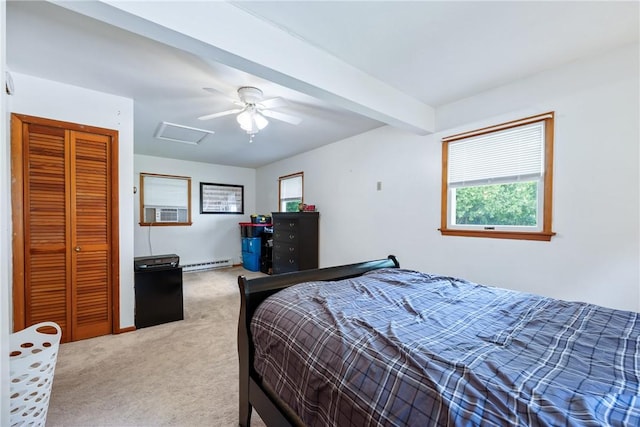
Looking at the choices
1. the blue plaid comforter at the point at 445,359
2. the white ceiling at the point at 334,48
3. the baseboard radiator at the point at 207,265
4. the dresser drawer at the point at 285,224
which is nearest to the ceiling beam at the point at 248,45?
the white ceiling at the point at 334,48

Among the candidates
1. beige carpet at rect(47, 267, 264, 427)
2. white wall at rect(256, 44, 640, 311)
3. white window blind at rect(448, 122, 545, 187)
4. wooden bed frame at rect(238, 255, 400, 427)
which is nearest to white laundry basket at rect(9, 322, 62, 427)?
beige carpet at rect(47, 267, 264, 427)

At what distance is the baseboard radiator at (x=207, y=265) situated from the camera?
5641 mm

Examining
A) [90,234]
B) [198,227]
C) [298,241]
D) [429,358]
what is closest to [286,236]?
[298,241]

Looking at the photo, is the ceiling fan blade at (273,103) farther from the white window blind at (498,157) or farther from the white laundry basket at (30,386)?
the white laundry basket at (30,386)

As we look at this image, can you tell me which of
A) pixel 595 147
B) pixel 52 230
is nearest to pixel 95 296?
pixel 52 230

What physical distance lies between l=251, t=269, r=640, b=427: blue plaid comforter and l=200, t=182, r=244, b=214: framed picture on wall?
200 inches

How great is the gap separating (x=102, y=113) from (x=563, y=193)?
14.1 ft

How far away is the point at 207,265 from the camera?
5926mm

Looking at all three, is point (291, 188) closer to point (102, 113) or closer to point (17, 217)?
point (102, 113)

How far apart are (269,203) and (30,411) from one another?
497 cm

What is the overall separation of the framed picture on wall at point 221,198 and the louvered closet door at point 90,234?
3.25 meters

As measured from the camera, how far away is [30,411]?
1.33 meters

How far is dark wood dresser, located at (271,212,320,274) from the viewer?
176 inches

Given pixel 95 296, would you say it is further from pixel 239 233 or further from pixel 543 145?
pixel 543 145
